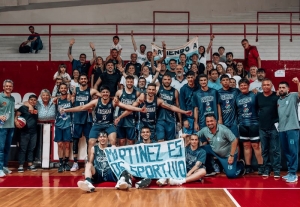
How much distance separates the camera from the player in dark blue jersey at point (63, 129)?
33.0ft

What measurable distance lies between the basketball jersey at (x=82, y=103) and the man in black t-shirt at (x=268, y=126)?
4.07 meters

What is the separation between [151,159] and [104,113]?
1.64 m

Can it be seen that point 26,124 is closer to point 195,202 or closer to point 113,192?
point 113,192

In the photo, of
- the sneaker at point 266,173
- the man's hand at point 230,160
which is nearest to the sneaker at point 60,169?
the man's hand at point 230,160

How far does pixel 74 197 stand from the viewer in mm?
6844

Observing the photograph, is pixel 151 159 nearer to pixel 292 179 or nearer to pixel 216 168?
pixel 216 168

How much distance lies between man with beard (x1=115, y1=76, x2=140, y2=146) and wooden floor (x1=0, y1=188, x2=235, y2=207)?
88.9 inches

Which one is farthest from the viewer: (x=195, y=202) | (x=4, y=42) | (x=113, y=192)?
(x=4, y=42)

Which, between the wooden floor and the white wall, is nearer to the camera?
the wooden floor

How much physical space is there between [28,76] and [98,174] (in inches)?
326

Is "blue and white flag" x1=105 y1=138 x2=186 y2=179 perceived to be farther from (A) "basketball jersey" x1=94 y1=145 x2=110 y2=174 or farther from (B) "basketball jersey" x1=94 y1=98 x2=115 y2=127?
(B) "basketball jersey" x1=94 y1=98 x2=115 y2=127

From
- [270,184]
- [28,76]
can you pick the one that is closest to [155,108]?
[270,184]

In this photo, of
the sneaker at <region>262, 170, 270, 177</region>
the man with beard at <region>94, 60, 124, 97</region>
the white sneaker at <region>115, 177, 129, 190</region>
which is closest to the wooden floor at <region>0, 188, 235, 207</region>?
the white sneaker at <region>115, 177, 129, 190</region>

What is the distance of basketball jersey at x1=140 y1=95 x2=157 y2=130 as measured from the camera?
30.2 ft
